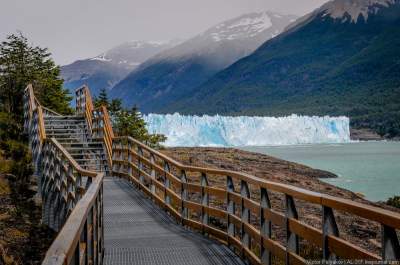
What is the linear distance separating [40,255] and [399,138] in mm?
163745

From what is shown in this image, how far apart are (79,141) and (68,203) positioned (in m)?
11.0

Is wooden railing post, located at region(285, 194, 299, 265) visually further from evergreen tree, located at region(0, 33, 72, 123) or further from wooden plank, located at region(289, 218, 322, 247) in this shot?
evergreen tree, located at region(0, 33, 72, 123)

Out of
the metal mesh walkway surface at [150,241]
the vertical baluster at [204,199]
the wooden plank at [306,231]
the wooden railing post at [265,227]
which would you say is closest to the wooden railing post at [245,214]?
the metal mesh walkway surface at [150,241]

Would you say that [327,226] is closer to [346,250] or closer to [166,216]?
[346,250]

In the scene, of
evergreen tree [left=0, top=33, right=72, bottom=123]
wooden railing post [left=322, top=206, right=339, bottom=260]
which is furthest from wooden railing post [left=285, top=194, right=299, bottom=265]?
evergreen tree [left=0, top=33, right=72, bottom=123]

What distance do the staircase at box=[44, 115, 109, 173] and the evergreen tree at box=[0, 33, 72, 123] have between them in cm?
510

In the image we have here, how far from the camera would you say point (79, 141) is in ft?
69.1

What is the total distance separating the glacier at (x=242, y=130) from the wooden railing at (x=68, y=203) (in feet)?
230

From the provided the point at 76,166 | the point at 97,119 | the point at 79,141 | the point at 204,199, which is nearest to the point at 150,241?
the point at 204,199

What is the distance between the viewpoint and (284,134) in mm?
111250

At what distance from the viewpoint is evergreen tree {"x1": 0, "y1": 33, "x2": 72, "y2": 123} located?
89.7ft

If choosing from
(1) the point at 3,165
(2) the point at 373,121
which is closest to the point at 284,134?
(2) the point at 373,121

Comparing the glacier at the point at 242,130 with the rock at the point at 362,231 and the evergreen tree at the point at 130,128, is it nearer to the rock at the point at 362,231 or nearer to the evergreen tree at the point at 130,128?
the evergreen tree at the point at 130,128

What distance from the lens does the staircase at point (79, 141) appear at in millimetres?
18953
